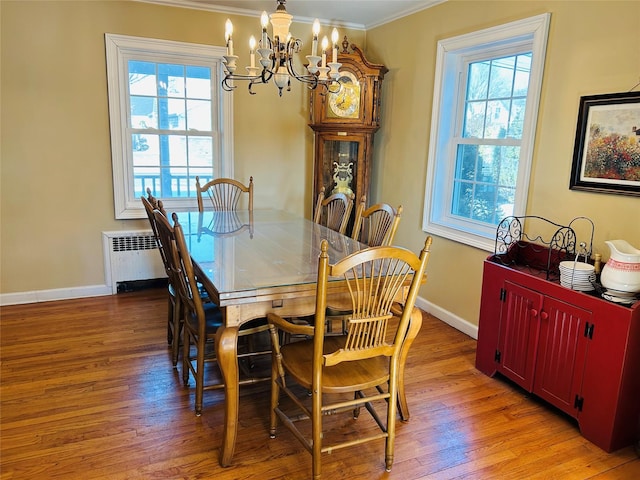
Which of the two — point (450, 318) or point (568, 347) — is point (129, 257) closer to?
point (450, 318)

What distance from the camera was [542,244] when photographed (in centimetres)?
281

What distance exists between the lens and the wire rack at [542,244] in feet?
8.41

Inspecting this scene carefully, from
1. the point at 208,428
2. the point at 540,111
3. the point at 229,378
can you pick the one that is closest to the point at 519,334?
the point at 540,111

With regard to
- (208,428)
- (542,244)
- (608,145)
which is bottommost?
(208,428)

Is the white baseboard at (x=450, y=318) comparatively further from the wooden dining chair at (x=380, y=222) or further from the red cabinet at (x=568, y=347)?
the wooden dining chair at (x=380, y=222)

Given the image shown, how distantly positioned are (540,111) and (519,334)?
1357 millimetres

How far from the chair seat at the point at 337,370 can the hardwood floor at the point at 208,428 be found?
1.45ft

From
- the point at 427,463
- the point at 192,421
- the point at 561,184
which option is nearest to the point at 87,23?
the point at 192,421

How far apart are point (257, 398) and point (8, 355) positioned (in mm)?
1703

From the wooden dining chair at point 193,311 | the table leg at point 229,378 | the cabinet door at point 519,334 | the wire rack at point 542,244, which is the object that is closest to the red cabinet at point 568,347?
the cabinet door at point 519,334

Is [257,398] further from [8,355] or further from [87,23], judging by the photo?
[87,23]

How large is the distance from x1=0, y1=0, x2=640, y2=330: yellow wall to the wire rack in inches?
4.9

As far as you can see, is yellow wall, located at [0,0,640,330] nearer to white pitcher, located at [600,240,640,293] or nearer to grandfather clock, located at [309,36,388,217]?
grandfather clock, located at [309,36,388,217]

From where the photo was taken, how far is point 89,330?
334 centimetres
